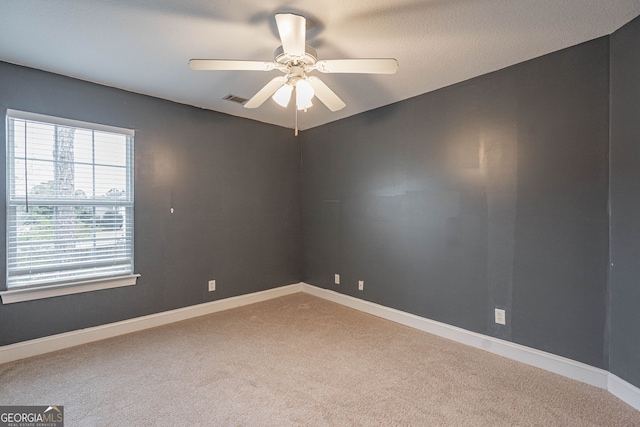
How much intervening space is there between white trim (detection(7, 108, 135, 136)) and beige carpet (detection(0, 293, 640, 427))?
197 cm

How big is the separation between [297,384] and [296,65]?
85.3 inches

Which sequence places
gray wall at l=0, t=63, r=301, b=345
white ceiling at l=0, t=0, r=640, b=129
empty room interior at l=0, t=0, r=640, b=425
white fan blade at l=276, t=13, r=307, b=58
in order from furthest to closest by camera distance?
gray wall at l=0, t=63, r=301, b=345, empty room interior at l=0, t=0, r=640, b=425, white ceiling at l=0, t=0, r=640, b=129, white fan blade at l=276, t=13, r=307, b=58

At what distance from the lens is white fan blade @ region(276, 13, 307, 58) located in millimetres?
1556

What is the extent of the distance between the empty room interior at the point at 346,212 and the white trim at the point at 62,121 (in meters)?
0.02

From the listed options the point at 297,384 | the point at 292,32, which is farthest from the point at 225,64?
the point at 297,384

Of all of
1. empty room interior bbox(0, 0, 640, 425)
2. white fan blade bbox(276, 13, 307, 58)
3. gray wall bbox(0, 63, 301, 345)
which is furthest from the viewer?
gray wall bbox(0, 63, 301, 345)

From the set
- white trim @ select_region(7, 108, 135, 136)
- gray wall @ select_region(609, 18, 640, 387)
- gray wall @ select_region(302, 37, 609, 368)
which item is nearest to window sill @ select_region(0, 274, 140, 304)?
white trim @ select_region(7, 108, 135, 136)

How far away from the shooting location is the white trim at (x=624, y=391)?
1.85 meters

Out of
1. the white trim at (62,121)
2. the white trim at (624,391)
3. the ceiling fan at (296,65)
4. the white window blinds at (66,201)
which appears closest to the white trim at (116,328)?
the white window blinds at (66,201)

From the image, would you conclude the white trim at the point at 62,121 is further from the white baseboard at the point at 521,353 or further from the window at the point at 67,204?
the white baseboard at the point at 521,353

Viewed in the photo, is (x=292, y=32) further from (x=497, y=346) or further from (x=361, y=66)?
(x=497, y=346)

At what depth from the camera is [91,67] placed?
2.49 metres

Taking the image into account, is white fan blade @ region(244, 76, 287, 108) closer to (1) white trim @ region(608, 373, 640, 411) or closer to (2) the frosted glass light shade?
(2) the frosted glass light shade

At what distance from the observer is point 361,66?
1834 millimetres
